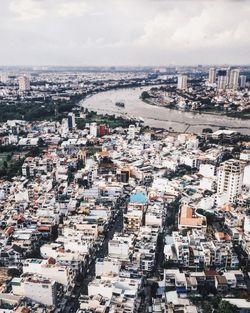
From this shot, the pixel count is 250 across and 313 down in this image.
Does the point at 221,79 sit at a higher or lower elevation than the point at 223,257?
higher

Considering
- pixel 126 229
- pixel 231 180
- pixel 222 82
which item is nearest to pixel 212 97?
pixel 222 82

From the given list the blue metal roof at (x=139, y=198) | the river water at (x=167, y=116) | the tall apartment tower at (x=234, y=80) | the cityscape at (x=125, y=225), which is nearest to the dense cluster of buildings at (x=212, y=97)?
the tall apartment tower at (x=234, y=80)

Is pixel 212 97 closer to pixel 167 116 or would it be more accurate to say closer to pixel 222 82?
pixel 167 116

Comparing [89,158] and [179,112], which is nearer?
[89,158]

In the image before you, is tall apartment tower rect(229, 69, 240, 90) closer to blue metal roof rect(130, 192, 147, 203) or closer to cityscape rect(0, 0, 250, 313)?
cityscape rect(0, 0, 250, 313)

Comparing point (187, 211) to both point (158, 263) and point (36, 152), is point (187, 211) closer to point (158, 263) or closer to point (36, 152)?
point (158, 263)

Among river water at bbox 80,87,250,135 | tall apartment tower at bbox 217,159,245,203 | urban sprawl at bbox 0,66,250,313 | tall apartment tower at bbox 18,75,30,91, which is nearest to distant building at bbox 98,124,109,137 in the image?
urban sprawl at bbox 0,66,250,313

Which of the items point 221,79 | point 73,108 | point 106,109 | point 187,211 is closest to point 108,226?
point 187,211
